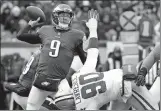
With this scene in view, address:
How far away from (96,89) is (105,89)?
11cm

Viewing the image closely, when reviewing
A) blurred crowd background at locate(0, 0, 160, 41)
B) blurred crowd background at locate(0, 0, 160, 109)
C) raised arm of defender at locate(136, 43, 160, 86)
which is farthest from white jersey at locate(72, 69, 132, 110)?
blurred crowd background at locate(0, 0, 160, 41)

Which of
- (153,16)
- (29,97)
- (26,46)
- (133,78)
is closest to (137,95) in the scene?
(133,78)

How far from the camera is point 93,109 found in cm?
588

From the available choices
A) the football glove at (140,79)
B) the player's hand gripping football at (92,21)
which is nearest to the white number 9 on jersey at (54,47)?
the player's hand gripping football at (92,21)

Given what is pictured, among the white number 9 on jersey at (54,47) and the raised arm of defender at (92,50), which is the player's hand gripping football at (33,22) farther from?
the raised arm of defender at (92,50)

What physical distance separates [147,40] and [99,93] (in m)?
5.58

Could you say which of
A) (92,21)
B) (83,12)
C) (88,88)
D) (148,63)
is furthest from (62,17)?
(83,12)

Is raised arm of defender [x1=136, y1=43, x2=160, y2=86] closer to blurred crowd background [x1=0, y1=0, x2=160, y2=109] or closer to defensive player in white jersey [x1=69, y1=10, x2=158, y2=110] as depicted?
defensive player in white jersey [x1=69, y1=10, x2=158, y2=110]

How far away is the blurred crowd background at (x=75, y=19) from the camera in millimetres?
10633

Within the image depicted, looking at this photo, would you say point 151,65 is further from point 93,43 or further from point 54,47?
point 54,47

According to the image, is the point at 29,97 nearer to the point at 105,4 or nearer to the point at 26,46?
the point at 26,46

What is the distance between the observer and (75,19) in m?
11.3

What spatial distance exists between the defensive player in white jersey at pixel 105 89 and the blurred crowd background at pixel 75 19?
13.1 ft

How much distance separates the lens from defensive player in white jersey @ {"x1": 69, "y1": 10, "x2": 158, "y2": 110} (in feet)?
19.2
